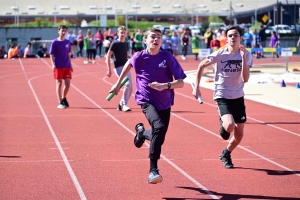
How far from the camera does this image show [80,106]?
16.8 metres

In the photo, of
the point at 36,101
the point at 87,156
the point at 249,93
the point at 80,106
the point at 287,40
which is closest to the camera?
the point at 87,156

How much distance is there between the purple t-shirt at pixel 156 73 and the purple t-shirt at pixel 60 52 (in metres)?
8.25

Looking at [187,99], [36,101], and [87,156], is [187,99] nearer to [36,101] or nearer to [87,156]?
[36,101]

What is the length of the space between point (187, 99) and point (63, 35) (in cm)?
422

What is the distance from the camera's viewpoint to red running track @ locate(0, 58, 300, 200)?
770 centimetres

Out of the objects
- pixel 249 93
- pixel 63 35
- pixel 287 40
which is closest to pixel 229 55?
pixel 63 35

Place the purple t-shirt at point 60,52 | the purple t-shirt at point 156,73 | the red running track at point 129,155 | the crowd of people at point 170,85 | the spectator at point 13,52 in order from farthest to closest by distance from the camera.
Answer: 1. the spectator at point 13,52
2. the purple t-shirt at point 60,52
3. the purple t-shirt at point 156,73
4. the crowd of people at point 170,85
5. the red running track at point 129,155

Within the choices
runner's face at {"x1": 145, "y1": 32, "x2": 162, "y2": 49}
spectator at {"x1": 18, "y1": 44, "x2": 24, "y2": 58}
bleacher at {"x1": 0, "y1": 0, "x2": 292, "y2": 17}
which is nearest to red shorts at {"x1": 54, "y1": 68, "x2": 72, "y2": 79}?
runner's face at {"x1": 145, "y1": 32, "x2": 162, "y2": 49}

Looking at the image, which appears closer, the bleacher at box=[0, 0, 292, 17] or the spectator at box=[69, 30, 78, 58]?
the spectator at box=[69, 30, 78, 58]

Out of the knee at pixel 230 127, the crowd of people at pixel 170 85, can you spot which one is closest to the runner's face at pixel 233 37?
the crowd of people at pixel 170 85

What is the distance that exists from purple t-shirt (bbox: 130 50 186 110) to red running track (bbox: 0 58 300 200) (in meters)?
0.97

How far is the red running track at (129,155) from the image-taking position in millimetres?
7699

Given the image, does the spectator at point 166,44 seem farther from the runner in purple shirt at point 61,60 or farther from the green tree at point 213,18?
the green tree at point 213,18

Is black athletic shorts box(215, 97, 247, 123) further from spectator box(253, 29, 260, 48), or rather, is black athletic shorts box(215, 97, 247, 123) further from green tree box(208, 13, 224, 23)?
green tree box(208, 13, 224, 23)
